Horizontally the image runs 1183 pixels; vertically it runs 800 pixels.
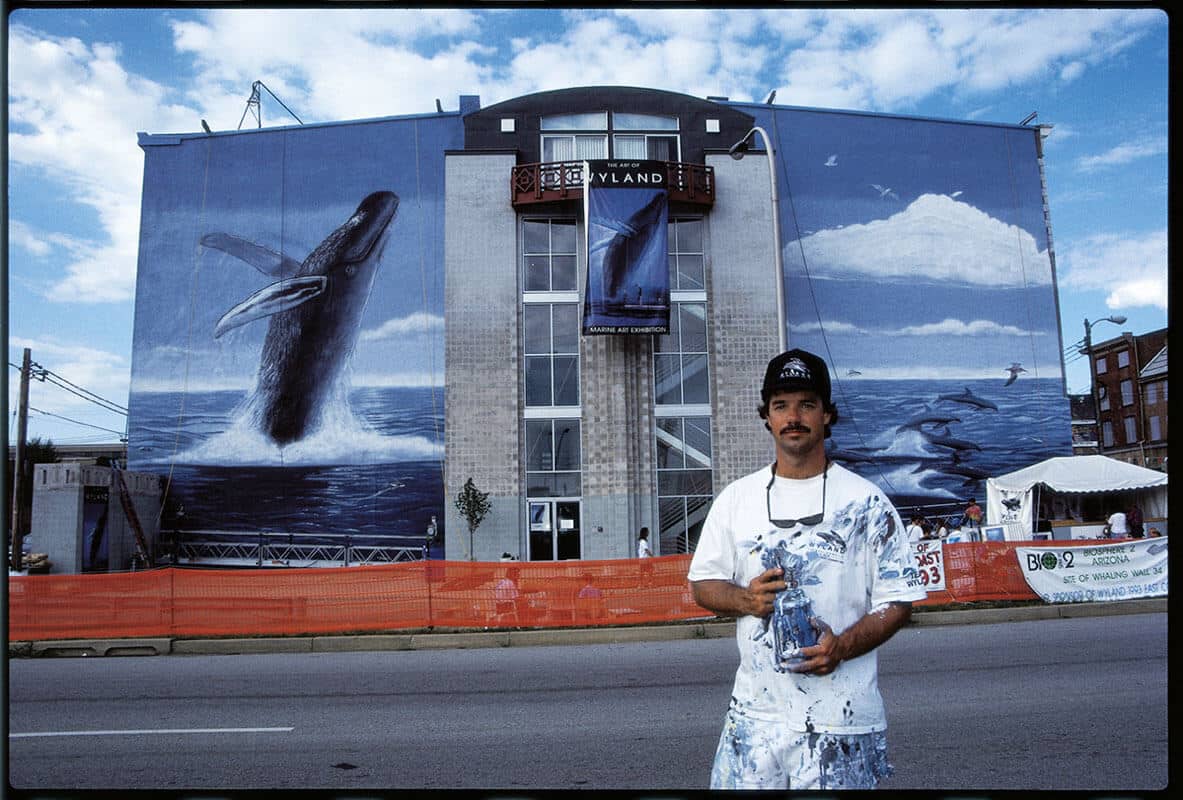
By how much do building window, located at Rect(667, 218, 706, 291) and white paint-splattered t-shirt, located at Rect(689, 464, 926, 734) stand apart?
25.8 metres

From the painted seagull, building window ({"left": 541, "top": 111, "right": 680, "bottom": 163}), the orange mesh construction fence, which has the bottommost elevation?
the orange mesh construction fence

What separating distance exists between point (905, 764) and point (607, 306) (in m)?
21.7

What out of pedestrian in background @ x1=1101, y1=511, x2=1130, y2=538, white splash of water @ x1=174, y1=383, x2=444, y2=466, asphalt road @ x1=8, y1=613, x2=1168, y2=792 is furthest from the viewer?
white splash of water @ x1=174, y1=383, x2=444, y2=466

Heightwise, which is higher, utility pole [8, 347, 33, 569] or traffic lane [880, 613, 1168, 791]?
utility pole [8, 347, 33, 569]

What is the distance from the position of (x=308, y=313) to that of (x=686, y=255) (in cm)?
1210

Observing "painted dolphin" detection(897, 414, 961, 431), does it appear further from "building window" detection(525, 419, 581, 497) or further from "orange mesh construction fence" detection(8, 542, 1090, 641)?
"orange mesh construction fence" detection(8, 542, 1090, 641)

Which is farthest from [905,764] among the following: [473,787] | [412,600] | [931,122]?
[931,122]

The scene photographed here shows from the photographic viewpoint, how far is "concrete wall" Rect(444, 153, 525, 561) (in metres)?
27.3

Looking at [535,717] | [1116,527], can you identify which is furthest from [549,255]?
[535,717]

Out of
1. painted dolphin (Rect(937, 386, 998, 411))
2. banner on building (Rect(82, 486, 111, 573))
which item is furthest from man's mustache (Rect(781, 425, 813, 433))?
painted dolphin (Rect(937, 386, 998, 411))

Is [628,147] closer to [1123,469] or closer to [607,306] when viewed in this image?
[607,306]

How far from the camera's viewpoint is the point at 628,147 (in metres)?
30.1

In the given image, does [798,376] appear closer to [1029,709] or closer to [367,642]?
[1029,709]

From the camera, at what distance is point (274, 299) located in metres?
30.0
